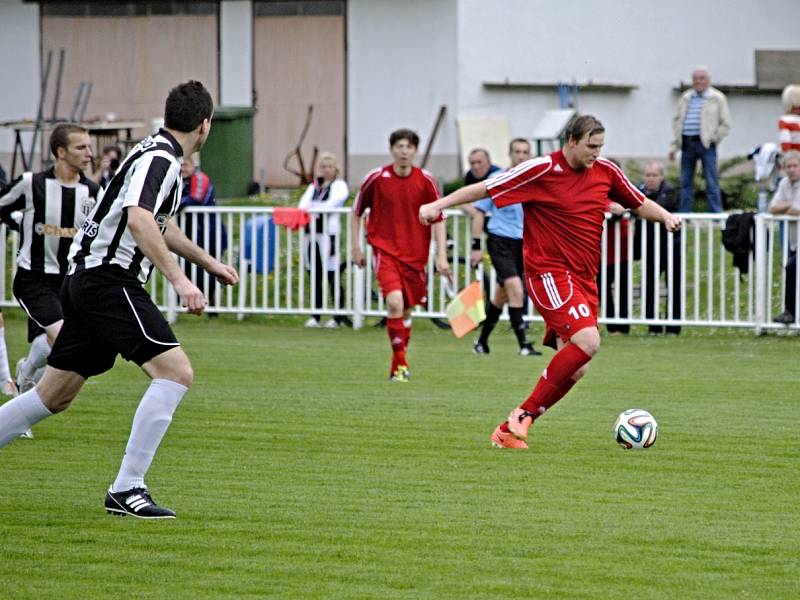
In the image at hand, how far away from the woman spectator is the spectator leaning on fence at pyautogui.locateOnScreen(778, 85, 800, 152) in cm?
499

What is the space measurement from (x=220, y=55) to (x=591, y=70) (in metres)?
6.80

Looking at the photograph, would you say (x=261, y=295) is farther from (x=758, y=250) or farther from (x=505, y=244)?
(x=758, y=250)

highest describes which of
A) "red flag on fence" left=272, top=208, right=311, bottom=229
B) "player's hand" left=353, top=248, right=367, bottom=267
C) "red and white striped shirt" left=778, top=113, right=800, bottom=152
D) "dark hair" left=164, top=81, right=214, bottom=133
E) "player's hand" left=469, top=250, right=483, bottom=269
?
"red and white striped shirt" left=778, top=113, right=800, bottom=152

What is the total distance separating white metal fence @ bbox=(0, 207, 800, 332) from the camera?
1678cm

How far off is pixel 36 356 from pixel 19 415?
3752 millimetres

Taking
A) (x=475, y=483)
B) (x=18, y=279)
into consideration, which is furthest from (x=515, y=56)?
(x=475, y=483)

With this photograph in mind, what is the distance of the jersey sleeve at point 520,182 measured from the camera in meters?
9.39

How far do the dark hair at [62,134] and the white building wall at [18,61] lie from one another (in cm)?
2107

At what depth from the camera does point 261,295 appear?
1925 centimetres

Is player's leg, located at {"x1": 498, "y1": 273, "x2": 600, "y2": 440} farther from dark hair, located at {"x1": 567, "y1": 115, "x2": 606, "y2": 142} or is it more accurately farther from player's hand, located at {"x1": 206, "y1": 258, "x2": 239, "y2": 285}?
player's hand, located at {"x1": 206, "y1": 258, "x2": 239, "y2": 285}

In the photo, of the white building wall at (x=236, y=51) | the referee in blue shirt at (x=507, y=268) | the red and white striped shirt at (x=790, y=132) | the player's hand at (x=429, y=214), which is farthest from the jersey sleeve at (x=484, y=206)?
the white building wall at (x=236, y=51)

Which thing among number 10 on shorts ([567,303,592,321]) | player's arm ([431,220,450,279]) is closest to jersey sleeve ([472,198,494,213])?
player's arm ([431,220,450,279])

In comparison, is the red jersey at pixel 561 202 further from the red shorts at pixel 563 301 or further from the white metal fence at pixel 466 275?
the white metal fence at pixel 466 275

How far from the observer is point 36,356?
416 inches
